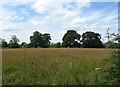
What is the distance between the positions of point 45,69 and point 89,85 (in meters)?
1.48

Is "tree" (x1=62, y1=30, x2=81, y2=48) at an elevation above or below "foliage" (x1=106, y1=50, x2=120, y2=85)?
above

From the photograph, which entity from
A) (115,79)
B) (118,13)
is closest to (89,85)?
(115,79)

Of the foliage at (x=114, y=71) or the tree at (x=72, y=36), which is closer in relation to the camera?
the foliage at (x=114, y=71)

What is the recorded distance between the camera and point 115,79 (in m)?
4.47

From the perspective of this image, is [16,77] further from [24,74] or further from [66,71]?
[66,71]

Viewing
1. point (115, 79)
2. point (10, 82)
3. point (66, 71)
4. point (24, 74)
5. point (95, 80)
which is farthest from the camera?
point (66, 71)

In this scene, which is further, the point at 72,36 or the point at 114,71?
the point at 72,36

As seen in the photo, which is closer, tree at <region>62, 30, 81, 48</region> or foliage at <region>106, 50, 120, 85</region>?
foliage at <region>106, 50, 120, 85</region>

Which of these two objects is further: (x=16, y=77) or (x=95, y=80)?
(x=16, y=77)

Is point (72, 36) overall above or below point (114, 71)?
above

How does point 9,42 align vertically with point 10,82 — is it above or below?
above

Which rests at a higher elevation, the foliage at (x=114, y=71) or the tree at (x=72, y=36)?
the tree at (x=72, y=36)

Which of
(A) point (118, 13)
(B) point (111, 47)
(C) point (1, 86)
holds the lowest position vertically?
(C) point (1, 86)

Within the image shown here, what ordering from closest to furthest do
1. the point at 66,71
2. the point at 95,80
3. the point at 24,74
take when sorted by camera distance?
the point at 95,80, the point at 24,74, the point at 66,71
